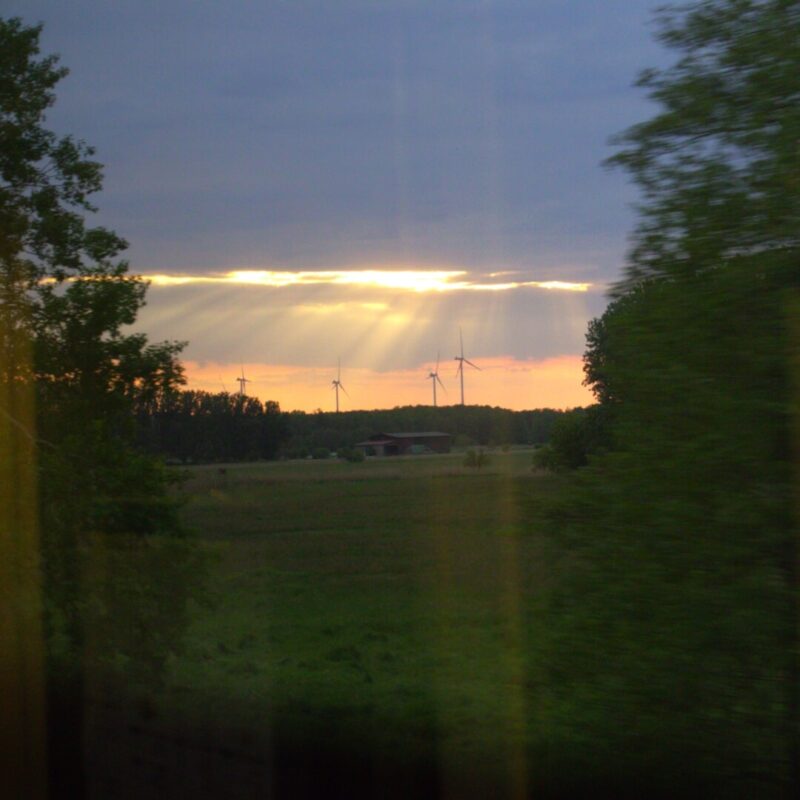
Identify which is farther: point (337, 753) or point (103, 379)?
point (103, 379)

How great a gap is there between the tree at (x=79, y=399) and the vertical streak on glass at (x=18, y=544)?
0.09 feet

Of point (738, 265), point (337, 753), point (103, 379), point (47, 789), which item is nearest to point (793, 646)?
point (738, 265)

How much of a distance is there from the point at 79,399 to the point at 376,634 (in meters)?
4.70

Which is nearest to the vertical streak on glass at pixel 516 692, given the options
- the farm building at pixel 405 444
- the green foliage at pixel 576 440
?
the green foliage at pixel 576 440

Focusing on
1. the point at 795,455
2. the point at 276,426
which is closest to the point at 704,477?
the point at 795,455

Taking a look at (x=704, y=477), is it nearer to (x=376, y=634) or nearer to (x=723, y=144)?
(x=723, y=144)

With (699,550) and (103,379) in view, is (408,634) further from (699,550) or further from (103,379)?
(699,550)

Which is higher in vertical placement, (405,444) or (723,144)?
(723,144)

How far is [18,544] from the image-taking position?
29.9ft

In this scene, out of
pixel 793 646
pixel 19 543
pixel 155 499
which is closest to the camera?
pixel 793 646

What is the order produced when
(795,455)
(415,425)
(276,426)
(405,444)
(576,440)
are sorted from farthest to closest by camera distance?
(405,444) < (415,425) < (276,426) < (576,440) < (795,455)

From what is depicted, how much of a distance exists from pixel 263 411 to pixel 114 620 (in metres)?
10.8

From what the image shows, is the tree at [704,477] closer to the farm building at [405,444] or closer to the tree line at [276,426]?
the tree line at [276,426]

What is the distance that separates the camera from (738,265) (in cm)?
436
